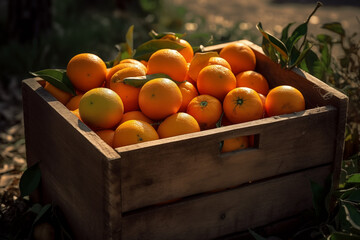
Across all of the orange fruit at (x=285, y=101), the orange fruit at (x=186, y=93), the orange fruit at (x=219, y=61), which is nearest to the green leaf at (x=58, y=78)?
the orange fruit at (x=186, y=93)

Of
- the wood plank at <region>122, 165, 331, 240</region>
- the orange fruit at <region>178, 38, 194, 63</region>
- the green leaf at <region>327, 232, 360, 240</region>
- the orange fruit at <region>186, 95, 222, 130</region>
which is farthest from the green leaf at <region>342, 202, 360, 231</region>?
the orange fruit at <region>178, 38, 194, 63</region>

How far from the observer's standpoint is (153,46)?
7.15 ft

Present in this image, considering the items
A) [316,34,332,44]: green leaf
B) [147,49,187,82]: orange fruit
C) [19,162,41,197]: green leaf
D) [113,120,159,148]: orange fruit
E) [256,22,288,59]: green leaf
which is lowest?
[19,162,41,197]: green leaf

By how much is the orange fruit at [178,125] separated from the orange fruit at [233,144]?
110 mm

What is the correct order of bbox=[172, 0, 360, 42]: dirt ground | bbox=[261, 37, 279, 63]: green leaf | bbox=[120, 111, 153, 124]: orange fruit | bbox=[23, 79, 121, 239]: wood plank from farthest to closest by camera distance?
bbox=[172, 0, 360, 42]: dirt ground
bbox=[261, 37, 279, 63]: green leaf
bbox=[120, 111, 153, 124]: orange fruit
bbox=[23, 79, 121, 239]: wood plank

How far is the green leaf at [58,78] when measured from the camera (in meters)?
1.94

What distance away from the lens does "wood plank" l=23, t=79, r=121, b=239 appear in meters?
1.56

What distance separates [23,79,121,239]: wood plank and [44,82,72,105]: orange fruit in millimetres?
32

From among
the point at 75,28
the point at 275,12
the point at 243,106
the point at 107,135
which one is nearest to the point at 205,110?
the point at 243,106

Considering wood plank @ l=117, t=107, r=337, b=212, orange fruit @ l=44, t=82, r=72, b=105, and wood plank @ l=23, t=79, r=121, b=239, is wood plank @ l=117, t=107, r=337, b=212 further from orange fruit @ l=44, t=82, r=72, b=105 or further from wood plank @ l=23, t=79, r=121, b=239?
orange fruit @ l=44, t=82, r=72, b=105

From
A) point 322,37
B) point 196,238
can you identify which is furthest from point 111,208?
point 322,37

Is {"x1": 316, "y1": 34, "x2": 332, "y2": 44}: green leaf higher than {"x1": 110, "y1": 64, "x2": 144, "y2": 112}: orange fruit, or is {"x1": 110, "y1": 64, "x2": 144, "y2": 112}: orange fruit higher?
{"x1": 316, "y1": 34, "x2": 332, "y2": 44}: green leaf

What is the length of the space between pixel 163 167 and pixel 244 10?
13.7 ft

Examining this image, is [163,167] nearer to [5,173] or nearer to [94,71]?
[94,71]
